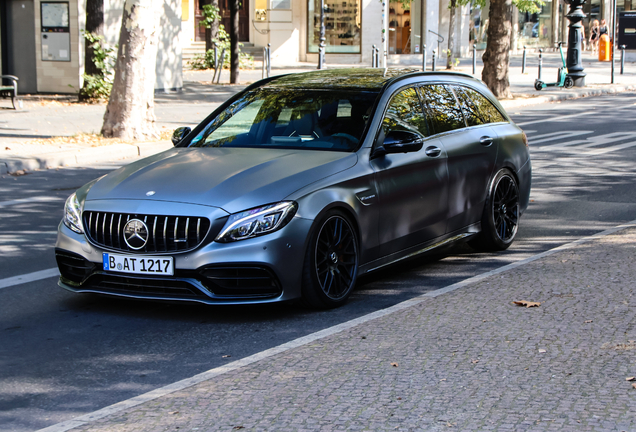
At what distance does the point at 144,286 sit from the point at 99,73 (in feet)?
59.0

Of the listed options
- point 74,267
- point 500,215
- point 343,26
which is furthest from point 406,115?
point 343,26

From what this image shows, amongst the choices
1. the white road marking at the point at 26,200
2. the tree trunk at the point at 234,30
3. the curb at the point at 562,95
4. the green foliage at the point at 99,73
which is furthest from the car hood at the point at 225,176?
the tree trunk at the point at 234,30

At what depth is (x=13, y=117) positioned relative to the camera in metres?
18.7

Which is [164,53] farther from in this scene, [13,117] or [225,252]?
[225,252]

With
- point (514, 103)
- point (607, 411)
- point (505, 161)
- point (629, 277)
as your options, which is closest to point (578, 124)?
point (514, 103)

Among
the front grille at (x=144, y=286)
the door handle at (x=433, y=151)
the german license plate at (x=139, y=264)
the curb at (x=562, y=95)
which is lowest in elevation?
the front grille at (x=144, y=286)

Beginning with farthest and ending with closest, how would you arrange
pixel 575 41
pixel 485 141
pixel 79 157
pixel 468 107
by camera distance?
1. pixel 575 41
2. pixel 79 157
3. pixel 468 107
4. pixel 485 141

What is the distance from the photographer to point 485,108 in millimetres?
7781

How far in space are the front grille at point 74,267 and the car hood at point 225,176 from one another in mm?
406

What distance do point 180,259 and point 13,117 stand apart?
1473 centimetres

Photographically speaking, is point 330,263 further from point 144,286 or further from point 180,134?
point 180,134

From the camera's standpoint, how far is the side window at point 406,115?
6.48 meters

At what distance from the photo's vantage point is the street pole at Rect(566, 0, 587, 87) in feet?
88.0

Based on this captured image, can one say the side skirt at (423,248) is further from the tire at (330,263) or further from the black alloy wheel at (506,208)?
the black alloy wheel at (506,208)
